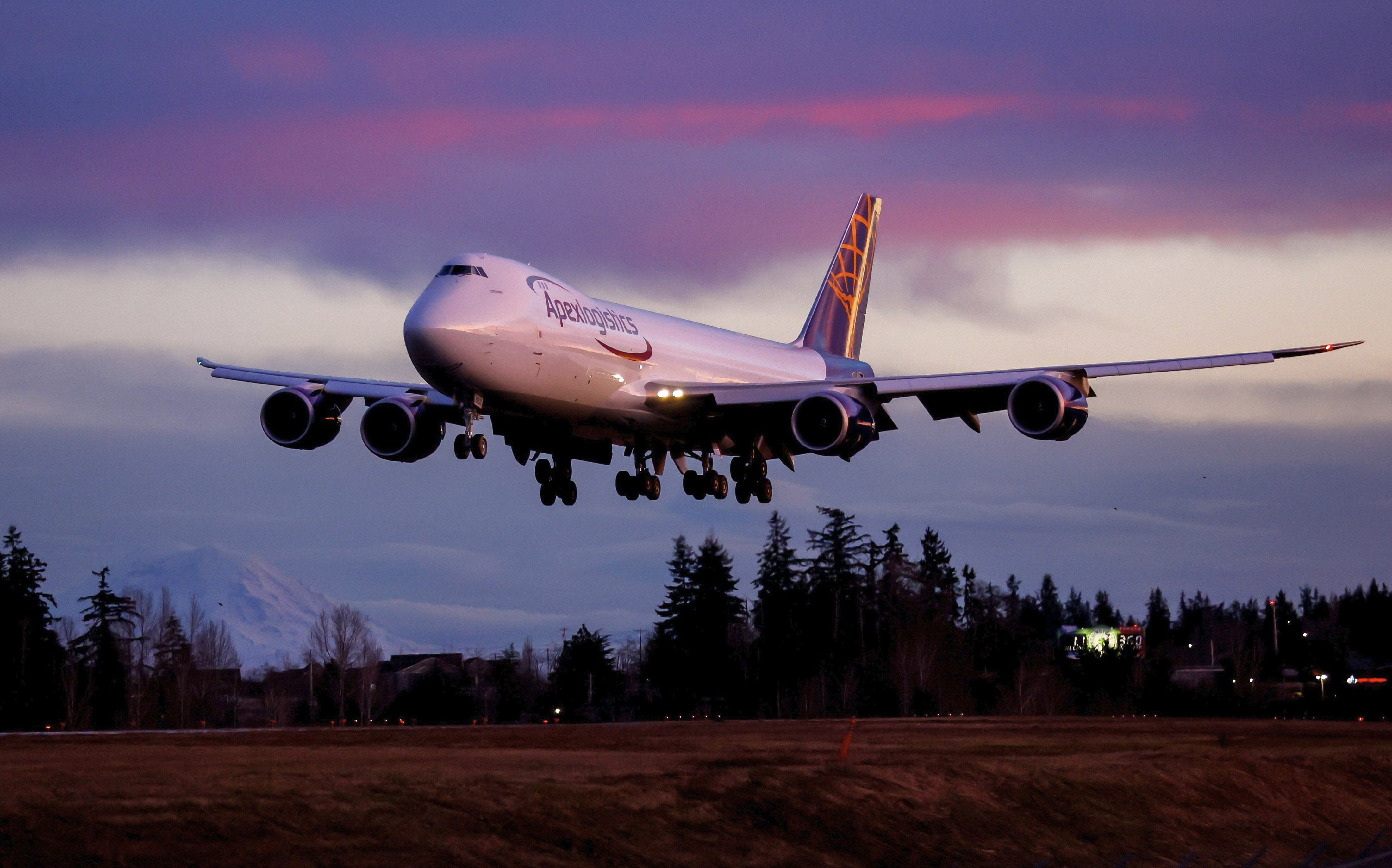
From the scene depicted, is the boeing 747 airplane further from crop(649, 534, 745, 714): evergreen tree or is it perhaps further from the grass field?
crop(649, 534, 745, 714): evergreen tree

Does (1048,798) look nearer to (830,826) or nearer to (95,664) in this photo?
(830,826)

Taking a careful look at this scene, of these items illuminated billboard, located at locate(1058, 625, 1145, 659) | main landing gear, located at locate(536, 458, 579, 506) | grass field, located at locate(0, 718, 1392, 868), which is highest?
main landing gear, located at locate(536, 458, 579, 506)

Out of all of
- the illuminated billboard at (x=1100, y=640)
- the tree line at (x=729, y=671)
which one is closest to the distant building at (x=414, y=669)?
the tree line at (x=729, y=671)

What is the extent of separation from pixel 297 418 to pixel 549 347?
30.9 feet

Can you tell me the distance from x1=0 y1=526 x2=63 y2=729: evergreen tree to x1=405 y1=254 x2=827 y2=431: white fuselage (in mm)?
58970

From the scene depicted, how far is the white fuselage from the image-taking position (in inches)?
1400

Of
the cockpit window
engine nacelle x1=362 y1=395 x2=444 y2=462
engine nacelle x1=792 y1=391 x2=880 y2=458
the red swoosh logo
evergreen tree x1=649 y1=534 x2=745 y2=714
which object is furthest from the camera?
evergreen tree x1=649 y1=534 x2=745 y2=714

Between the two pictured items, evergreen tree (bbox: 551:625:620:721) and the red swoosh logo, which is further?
evergreen tree (bbox: 551:625:620:721)

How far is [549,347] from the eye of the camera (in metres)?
37.6

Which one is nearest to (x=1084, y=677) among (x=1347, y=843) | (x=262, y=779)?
(x=1347, y=843)

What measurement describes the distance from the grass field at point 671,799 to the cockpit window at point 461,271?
Result: 11599mm

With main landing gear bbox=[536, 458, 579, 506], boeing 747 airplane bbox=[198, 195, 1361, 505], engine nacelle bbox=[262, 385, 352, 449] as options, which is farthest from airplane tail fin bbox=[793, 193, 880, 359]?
engine nacelle bbox=[262, 385, 352, 449]

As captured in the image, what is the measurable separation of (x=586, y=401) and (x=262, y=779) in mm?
12882

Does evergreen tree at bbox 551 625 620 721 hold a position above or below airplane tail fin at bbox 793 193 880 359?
below
